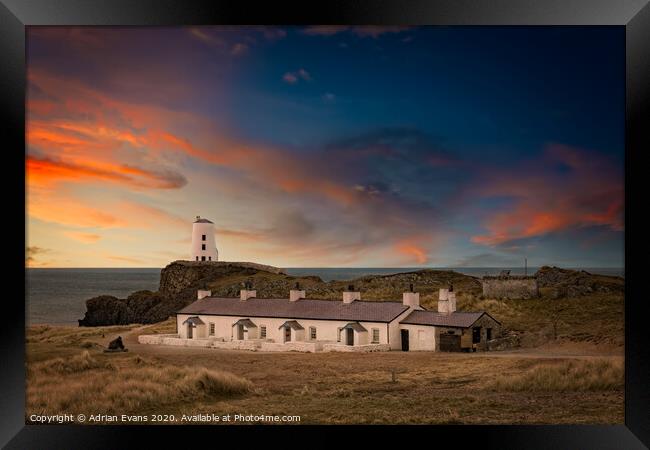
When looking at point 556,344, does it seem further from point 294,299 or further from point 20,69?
point 20,69

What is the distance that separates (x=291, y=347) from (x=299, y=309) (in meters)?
0.91

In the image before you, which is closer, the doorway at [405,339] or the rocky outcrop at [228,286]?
the doorway at [405,339]

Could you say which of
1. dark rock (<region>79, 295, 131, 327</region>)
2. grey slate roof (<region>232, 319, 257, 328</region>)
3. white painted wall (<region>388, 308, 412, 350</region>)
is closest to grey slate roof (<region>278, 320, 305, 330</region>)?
grey slate roof (<region>232, 319, 257, 328</region>)

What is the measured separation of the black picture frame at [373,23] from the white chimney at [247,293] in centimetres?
362

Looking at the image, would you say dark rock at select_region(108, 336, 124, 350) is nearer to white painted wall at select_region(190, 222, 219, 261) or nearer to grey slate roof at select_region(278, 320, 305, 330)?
white painted wall at select_region(190, 222, 219, 261)

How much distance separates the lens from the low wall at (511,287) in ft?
38.1

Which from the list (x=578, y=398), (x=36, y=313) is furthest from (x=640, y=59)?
(x=36, y=313)

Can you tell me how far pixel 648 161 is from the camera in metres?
6.99

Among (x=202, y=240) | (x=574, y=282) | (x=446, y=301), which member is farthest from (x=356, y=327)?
(x=574, y=282)

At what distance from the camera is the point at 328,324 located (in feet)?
34.0

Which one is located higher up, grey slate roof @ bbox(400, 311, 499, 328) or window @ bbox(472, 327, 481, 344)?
grey slate roof @ bbox(400, 311, 499, 328)

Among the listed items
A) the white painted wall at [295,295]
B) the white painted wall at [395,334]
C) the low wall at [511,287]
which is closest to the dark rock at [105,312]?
the white painted wall at [295,295]

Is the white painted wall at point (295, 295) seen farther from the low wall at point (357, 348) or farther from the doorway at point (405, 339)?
the doorway at point (405, 339)

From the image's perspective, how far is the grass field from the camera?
7.98m
